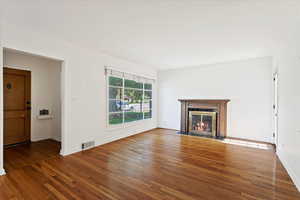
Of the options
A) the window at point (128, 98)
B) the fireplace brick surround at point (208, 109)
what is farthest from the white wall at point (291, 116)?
the window at point (128, 98)

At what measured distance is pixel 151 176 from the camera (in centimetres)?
232

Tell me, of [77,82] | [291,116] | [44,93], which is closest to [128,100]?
[77,82]

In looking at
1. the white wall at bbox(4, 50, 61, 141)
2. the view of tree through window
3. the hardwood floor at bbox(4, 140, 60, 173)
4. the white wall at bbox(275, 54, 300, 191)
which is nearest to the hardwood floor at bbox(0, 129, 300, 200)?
the hardwood floor at bbox(4, 140, 60, 173)

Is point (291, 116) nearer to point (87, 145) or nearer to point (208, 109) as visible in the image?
point (208, 109)

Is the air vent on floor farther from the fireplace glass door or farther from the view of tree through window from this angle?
the fireplace glass door

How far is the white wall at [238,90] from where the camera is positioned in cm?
416

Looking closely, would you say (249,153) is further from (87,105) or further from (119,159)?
(87,105)

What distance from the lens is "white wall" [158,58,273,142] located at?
13.6ft

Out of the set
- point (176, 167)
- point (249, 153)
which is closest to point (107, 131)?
point (176, 167)

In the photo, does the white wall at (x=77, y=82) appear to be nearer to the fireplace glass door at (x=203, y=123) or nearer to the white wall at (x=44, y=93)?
the white wall at (x=44, y=93)

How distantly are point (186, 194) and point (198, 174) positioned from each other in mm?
596

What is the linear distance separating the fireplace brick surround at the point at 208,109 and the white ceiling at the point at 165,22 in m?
1.94

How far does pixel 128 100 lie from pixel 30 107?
273cm

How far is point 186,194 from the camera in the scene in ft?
6.17
